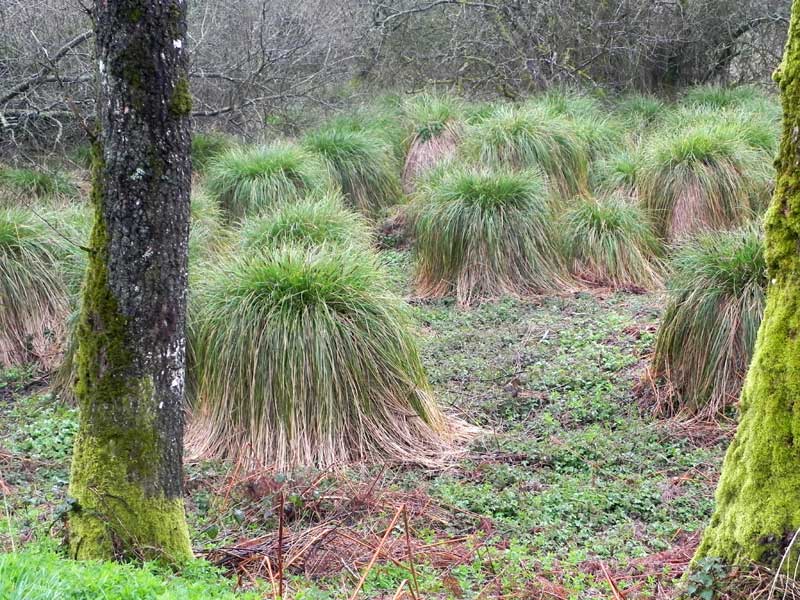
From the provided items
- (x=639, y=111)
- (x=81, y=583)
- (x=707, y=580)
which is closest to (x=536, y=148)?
(x=639, y=111)

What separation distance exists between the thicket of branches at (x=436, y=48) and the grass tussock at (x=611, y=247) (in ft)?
16.4

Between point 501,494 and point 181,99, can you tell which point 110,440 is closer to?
point 181,99

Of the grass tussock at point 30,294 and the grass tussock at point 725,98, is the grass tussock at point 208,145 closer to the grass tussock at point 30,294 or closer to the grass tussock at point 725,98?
the grass tussock at point 30,294

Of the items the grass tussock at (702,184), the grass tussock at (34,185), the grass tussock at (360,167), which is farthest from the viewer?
the grass tussock at (360,167)

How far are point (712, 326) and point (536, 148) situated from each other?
16.4ft

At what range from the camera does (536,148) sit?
10484 mm

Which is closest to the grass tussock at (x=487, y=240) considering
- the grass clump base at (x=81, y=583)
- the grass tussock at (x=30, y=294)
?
the grass tussock at (x=30, y=294)

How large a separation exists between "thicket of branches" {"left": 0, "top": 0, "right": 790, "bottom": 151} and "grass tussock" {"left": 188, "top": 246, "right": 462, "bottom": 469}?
20.5 feet

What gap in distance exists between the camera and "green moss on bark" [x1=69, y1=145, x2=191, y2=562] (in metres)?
3.46

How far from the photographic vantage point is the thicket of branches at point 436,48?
12367 millimetres

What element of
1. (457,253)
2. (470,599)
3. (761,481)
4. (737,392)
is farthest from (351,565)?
(457,253)

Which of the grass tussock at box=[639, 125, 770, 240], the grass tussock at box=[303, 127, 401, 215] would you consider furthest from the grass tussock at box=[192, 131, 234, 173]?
the grass tussock at box=[639, 125, 770, 240]

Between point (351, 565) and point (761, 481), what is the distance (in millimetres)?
1770

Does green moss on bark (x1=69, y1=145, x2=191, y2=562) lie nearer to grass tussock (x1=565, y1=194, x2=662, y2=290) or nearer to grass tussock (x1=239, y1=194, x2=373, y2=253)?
grass tussock (x1=239, y1=194, x2=373, y2=253)
